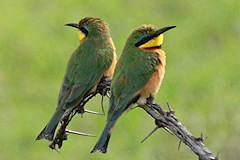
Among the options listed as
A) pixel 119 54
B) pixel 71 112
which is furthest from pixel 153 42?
pixel 119 54

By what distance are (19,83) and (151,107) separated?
163 inches

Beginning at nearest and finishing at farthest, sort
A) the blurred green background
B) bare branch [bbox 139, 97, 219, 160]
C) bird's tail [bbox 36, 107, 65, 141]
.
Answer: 1. bare branch [bbox 139, 97, 219, 160]
2. bird's tail [bbox 36, 107, 65, 141]
3. the blurred green background

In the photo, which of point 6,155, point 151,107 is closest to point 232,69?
point 6,155

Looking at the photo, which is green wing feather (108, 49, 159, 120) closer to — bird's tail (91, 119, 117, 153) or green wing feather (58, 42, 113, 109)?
bird's tail (91, 119, 117, 153)

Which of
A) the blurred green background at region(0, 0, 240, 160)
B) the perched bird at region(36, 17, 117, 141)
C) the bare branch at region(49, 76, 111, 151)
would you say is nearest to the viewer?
the bare branch at region(49, 76, 111, 151)

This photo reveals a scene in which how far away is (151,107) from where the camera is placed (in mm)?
2586

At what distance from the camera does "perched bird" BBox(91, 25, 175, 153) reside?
2.66 metres

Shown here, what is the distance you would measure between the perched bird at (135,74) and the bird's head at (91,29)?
51 centimetres

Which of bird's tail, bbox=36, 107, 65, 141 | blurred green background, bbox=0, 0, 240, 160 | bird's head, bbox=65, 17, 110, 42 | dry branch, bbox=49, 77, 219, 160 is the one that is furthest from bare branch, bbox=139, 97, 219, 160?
blurred green background, bbox=0, 0, 240, 160

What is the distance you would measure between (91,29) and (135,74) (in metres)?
0.85

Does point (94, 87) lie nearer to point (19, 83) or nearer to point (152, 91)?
point (152, 91)

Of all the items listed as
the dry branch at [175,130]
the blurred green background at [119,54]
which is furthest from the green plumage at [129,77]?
the blurred green background at [119,54]

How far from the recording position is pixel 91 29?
3592 mm

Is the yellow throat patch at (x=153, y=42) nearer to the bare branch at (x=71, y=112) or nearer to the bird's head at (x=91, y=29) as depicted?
the bare branch at (x=71, y=112)
